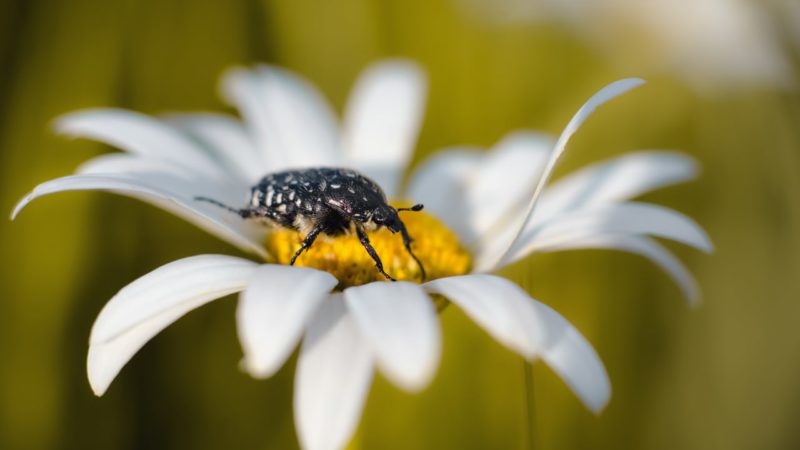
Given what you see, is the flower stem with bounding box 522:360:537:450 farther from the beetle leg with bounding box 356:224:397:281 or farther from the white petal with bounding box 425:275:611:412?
the beetle leg with bounding box 356:224:397:281

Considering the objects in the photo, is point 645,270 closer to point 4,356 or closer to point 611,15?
point 611,15

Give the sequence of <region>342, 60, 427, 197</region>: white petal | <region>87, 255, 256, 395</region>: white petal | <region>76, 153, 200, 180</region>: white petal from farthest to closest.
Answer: <region>342, 60, 427, 197</region>: white petal
<region>76, 153, 200, 180</region>: white petal
<region>87, 255, 256, 395</region>: white petal

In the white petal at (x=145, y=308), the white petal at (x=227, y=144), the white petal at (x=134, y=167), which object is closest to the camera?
the white petal at (x=145, y=308)

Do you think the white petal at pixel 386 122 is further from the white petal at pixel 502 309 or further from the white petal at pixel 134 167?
the white petal at pixel 502 309

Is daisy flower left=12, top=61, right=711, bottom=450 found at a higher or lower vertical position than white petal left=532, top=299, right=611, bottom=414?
higher

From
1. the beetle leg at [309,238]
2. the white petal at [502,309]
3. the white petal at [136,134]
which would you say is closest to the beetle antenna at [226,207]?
the white petal at [136,134]

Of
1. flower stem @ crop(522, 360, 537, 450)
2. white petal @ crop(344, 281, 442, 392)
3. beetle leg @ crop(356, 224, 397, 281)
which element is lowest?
flower stem @ crop(522, 360, 537, 450)

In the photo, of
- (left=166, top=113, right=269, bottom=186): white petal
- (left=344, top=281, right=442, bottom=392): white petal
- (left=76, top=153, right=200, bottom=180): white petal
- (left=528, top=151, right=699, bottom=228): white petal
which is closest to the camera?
(left=344, top=281, right=442, bottom=392): white petal

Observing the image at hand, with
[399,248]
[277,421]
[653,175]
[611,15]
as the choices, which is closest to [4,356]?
[277,421]

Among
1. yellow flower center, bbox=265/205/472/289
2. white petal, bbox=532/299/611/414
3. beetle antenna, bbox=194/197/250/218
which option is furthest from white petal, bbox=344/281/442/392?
beetle antenna, bbox=194/197/250/218
